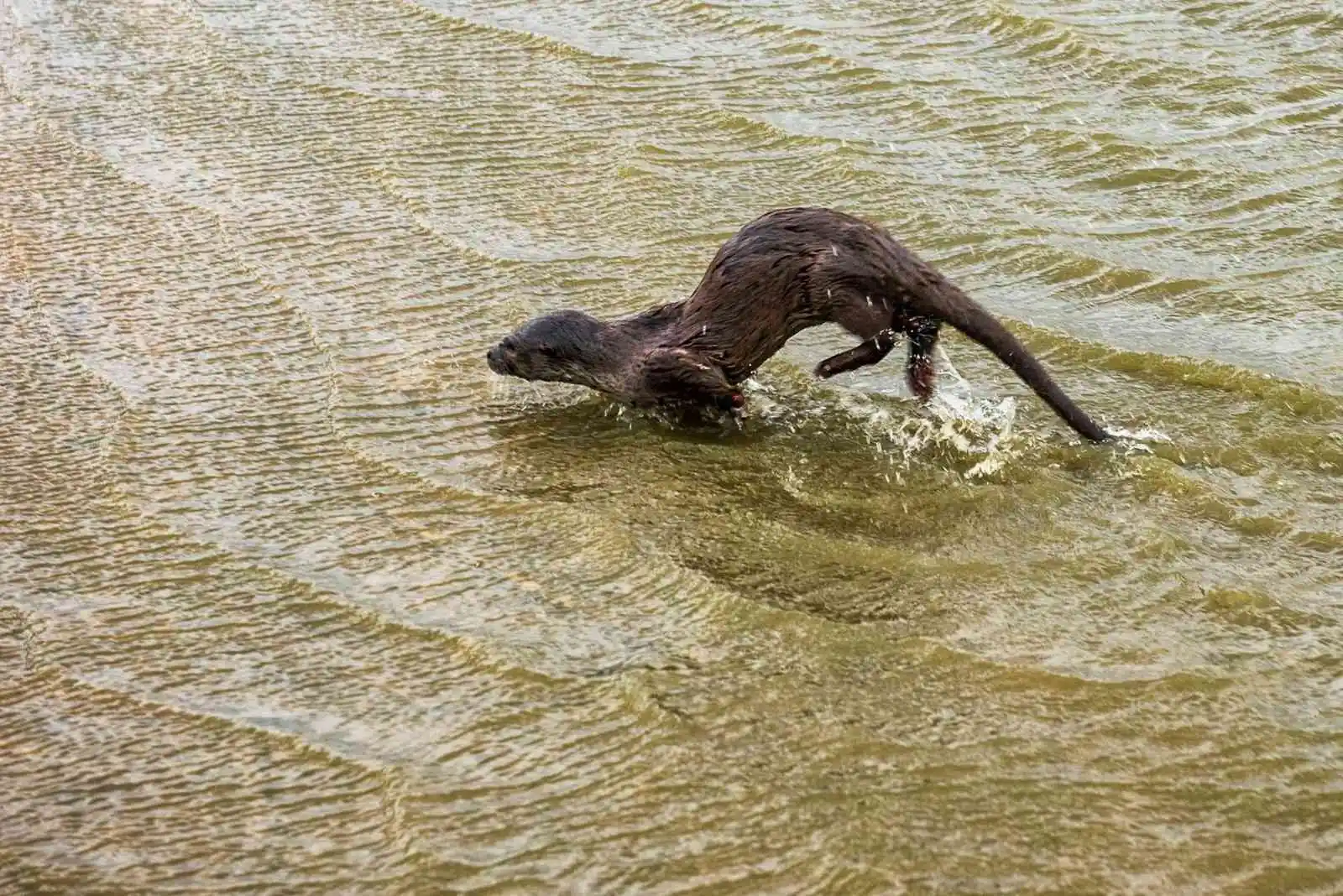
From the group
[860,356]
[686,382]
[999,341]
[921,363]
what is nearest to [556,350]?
[686,382]

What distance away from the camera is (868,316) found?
5.70m

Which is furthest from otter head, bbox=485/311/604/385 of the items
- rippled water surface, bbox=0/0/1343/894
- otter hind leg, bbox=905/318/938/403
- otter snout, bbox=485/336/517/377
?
otter hind leg, bbox=905/318/938/403

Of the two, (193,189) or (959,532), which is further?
(193,189)

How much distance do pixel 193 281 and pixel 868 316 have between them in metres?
3.10

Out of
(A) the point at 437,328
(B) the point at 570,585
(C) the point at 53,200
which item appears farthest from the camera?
(C) the point at 53,200

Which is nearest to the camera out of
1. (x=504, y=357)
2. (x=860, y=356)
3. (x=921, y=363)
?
(x=860, y=356)

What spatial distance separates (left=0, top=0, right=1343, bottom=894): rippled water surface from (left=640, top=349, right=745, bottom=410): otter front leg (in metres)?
0.17

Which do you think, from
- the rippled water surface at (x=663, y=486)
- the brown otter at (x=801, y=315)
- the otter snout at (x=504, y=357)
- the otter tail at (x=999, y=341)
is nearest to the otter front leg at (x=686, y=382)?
the brown otter at (x=801, y=315)

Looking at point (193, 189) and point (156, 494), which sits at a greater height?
point (193, 189)

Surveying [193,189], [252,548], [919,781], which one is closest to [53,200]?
[193,189]

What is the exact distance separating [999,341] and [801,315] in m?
0.66

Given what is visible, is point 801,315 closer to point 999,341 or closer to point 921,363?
point 921,363

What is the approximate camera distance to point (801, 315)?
575 cm

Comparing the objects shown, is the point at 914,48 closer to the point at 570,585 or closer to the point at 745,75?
the point at 745,75
